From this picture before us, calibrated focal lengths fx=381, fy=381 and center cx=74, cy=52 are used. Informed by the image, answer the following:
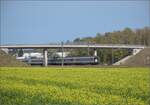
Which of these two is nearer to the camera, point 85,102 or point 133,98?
point 85,102

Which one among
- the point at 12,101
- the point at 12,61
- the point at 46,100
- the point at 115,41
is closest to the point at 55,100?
the point at 46,100

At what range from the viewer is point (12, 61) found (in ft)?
254

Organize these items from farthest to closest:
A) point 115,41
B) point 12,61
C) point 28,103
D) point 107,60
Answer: point 115,41, point 107,60, point 12,61, point 28,103

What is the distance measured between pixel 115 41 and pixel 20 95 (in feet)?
430

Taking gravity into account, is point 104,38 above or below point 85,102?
above

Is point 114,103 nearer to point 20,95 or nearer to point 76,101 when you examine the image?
point 76,101

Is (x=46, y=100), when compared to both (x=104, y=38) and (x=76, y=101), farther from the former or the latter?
(x=104, y=38)

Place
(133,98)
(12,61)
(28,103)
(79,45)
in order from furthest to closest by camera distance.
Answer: (79,45), (12,61), (133,98), (28,103)

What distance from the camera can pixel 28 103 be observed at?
35.9 ft

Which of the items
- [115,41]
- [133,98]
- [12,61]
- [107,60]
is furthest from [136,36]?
[133,98]

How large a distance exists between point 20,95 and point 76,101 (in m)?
2.32

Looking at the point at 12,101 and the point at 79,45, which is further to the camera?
the point at 79,45

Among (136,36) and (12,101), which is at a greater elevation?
(136,36)

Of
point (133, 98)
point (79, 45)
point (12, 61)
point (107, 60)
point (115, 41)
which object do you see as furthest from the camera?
point (115, 41)
